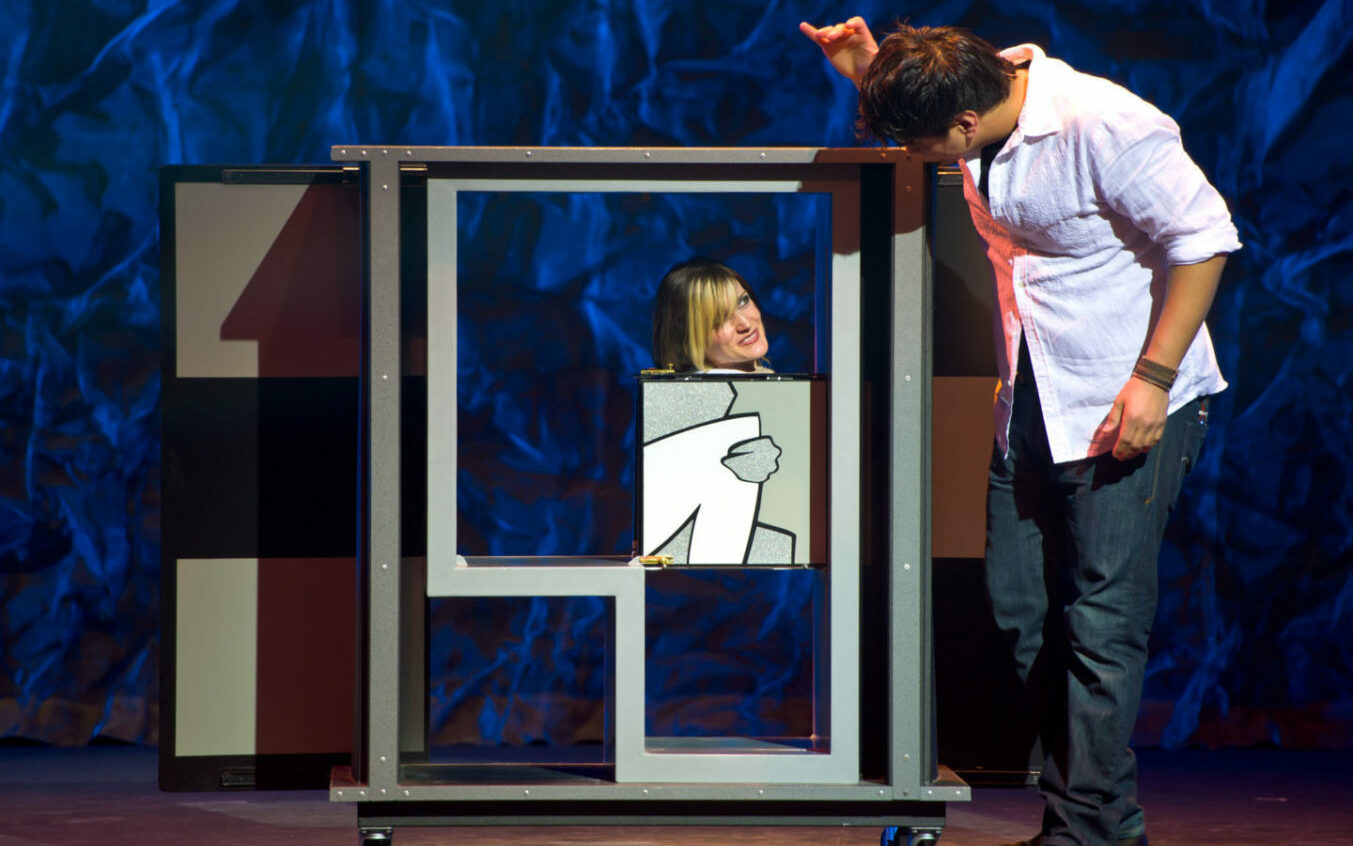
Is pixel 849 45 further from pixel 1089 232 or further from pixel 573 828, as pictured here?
pixel 573 828

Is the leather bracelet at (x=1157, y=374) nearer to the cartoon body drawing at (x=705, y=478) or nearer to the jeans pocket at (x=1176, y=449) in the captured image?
the jeans pocket at (x=1176, y=449)

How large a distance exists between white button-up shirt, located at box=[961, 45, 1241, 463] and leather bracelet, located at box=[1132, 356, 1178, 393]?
63mm

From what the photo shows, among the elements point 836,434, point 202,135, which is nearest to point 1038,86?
point 836,434

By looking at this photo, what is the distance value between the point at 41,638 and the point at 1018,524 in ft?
7.69

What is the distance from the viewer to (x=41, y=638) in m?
3.37

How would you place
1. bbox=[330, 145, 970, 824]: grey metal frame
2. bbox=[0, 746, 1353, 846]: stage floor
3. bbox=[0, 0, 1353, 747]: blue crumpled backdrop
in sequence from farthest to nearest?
bbox=[0, 0, 1353, 747]: blue crumpled backdrop, bbox=[0, 746, 1353, 846]: stage floor, bbox=[330, 145, 970, 824]: grey metal frame

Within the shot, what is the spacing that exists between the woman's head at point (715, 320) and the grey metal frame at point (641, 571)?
339 mm

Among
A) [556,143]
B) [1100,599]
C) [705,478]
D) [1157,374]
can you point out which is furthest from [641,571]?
[556,143]

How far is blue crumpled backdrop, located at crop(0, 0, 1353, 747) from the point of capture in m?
3.36

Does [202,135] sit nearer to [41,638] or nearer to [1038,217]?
[41,638]

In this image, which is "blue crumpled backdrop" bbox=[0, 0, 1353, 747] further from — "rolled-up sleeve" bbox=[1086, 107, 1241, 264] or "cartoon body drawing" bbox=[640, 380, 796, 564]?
"rolled-up sleeve" bbox=[1086, 107, 1241, 264]

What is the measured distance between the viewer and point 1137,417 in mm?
1946

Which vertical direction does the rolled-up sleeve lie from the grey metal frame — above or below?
above

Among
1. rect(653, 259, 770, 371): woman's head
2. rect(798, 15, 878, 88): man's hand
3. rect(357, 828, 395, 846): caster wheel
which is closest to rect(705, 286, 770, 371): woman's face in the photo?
rect(653, 259, 770, 371): woman's head
